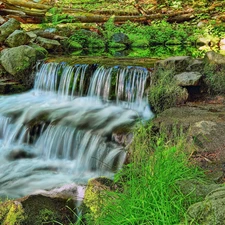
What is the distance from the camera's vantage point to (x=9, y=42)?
9.77 meters

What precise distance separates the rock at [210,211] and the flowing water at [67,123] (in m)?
2.54

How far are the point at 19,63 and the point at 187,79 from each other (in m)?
4.92

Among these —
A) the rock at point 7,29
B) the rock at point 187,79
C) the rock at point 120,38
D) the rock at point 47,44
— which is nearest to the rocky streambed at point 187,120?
the rock at point 187,79

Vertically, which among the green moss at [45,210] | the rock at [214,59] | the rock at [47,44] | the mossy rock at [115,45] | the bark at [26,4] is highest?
the bark at [26,4]

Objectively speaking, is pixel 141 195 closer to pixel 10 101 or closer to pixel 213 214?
pixel 213 214

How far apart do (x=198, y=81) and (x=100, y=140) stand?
2.22 metres

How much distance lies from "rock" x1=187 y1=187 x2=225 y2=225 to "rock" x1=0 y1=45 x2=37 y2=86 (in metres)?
7.52

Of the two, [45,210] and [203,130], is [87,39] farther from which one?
[45,210]

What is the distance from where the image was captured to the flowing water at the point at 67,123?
480 cm

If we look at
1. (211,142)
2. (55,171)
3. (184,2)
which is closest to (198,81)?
(211,142)

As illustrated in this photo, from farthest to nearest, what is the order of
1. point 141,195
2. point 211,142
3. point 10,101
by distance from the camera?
1. point 10,101
2. point 211,142
3. point 141,195

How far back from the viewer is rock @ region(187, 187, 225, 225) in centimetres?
166

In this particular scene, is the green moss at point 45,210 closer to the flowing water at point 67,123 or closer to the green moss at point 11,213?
the green moss at point 11,213

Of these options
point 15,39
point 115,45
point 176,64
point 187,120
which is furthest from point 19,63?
point 187,120
